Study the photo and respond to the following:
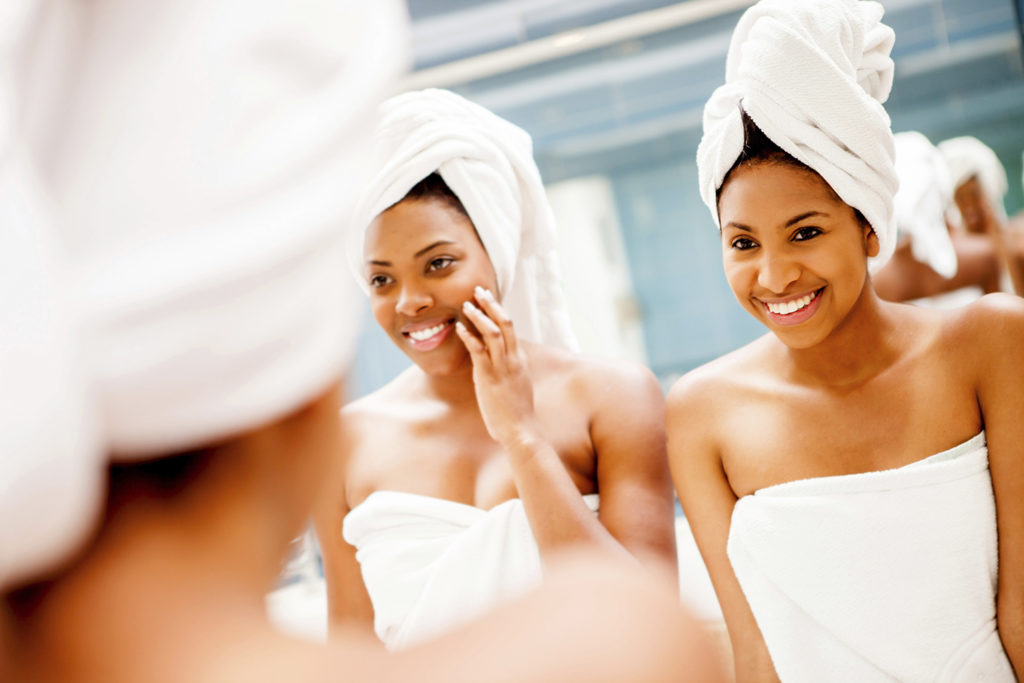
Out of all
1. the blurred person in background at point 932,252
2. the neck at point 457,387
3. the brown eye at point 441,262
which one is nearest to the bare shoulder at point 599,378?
the neck at point 457,387

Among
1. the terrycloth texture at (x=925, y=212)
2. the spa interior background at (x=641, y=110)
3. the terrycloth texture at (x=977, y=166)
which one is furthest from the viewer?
the spa interior background at (x=641, y=110)

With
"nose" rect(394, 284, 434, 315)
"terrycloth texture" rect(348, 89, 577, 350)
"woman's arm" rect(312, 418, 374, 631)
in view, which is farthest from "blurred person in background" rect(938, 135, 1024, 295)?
"woman's arm" rect(312, 418, 374, 631)

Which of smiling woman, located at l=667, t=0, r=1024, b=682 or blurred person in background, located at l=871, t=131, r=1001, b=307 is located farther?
blurred person in background, located at l=871, t=131, r=1001, b=307

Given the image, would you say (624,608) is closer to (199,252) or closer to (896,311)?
(199,252)

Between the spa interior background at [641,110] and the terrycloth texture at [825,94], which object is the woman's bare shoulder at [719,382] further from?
the spa interior background at [641,110]

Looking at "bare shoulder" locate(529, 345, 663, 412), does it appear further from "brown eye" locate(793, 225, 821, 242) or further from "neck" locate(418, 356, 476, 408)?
"brown eye" locate(793, 225, 821, 242)

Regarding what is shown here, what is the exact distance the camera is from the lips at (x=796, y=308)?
1.15m

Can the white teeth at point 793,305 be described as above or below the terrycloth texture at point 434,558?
above

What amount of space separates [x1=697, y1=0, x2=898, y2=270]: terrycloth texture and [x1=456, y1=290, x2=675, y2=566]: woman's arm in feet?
1.48

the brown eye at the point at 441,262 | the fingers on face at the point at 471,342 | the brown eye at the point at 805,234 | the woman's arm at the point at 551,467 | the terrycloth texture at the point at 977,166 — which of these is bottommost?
the woman's arm at the point at 551,467

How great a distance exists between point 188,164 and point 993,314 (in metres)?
1.07

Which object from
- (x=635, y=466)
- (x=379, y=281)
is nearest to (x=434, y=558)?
(x=635, y=466)

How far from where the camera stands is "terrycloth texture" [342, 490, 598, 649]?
1311 millimetres

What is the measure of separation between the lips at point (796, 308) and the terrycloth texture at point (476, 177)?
457mm
